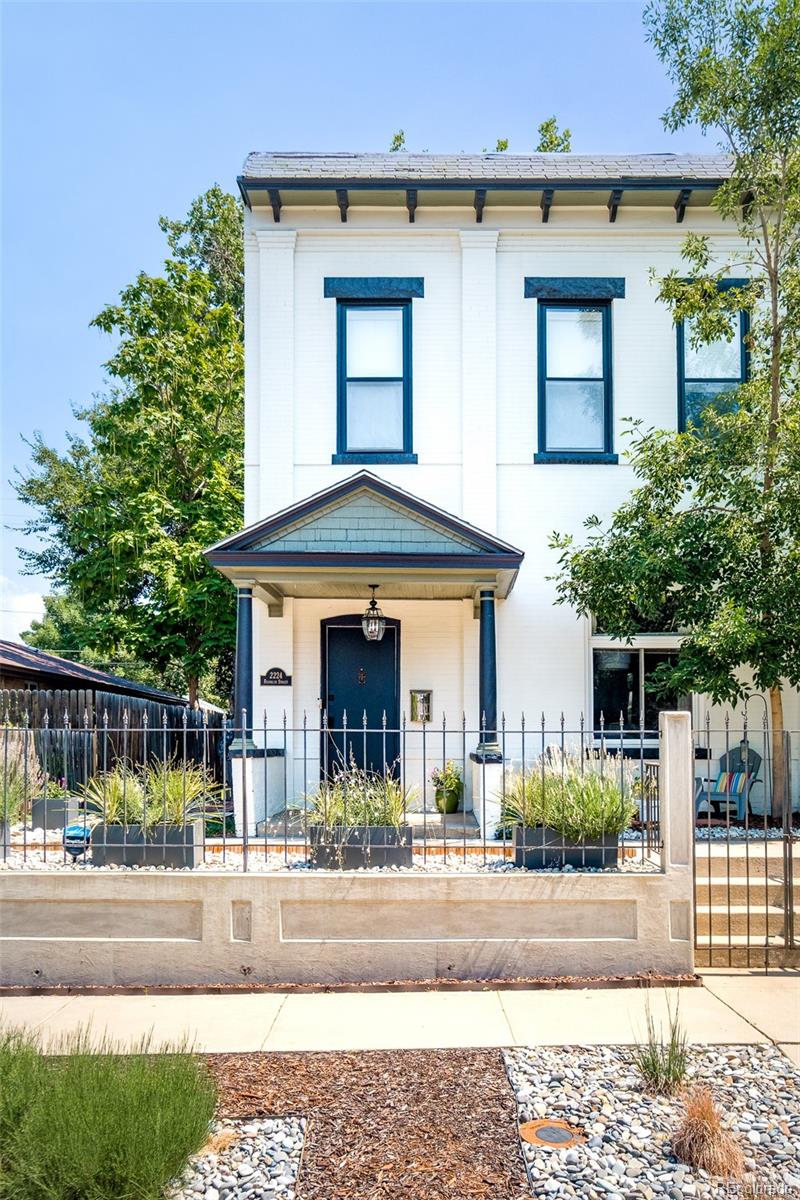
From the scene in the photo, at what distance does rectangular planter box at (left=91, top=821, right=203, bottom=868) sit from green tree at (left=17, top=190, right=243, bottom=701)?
932 centimetres

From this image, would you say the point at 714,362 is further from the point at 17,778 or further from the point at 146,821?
the point at 17,778

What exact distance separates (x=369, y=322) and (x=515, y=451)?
260cm

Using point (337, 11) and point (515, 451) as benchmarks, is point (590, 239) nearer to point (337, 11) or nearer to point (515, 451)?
point (515, 451)

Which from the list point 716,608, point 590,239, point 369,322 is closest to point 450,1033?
point 716,608

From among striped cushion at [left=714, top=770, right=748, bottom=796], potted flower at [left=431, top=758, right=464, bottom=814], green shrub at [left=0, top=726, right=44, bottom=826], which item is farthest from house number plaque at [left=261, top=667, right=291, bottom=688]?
striped cushion at [left=714, top=770, right=748, bottom=796]

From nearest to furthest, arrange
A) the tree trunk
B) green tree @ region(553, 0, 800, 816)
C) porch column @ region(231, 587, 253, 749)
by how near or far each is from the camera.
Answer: green tree @ region(553, 0, 800, 816) → the tree trunk → porch column @ region(231, 587, 253, 749)

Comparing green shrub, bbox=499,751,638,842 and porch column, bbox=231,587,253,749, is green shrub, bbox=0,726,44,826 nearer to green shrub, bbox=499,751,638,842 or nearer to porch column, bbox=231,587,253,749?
porch column, bbox=231,587,253,749

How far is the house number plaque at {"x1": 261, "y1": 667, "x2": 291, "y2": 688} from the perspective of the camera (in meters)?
11.3

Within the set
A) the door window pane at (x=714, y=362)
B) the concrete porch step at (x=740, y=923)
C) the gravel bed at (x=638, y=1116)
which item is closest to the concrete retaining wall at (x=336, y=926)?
the concrete porch step at (x=740, y=923)

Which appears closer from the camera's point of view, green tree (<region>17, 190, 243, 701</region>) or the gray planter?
the gray planter

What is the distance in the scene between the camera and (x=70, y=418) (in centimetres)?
2741

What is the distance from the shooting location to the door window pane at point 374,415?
11.6m

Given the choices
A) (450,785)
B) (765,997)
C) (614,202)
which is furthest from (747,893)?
(614,202)

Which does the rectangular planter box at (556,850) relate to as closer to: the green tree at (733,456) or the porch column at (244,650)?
the green tree at (733,456)
